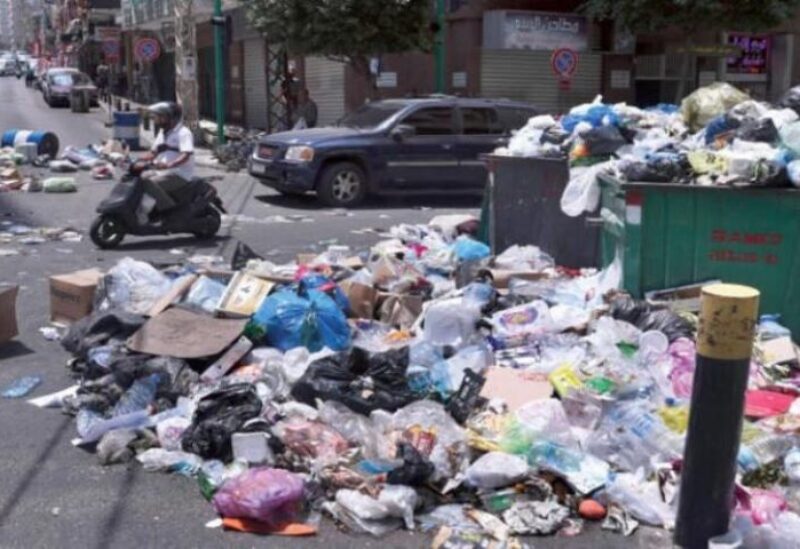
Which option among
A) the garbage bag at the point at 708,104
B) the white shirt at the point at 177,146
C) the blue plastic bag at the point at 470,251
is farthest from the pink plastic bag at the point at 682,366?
the white shirt at the point at 177,146

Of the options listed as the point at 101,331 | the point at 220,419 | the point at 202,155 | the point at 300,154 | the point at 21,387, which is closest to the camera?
the point at 220,419

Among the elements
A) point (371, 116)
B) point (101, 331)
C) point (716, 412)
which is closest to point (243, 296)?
point (101, 331)

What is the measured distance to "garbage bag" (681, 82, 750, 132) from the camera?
7715mm

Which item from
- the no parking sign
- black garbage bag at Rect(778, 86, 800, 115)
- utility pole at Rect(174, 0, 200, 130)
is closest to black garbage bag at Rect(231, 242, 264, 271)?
black garbage bag at Rect(778, 86, 800, 115)

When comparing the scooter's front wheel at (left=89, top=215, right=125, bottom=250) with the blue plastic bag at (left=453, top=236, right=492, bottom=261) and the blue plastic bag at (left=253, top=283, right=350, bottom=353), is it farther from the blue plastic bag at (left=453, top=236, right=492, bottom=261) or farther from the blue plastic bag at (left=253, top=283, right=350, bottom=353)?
the blue plastic bag at (left=253, top=283, right=350, bottom=353)

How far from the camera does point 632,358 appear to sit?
5.69 m

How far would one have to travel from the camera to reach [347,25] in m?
18.4

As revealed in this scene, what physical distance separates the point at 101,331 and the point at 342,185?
8.14 meters

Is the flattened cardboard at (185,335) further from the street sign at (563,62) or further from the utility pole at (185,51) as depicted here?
the utility pole at (185,51)

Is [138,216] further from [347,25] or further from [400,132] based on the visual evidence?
[347,25]

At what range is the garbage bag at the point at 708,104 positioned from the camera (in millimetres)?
7715

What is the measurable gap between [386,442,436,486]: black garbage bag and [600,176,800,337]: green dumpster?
2.65 meters

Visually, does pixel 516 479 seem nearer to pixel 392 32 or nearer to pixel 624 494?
pixel 624 494

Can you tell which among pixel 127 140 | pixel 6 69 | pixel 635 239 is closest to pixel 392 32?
pixel 127 140
